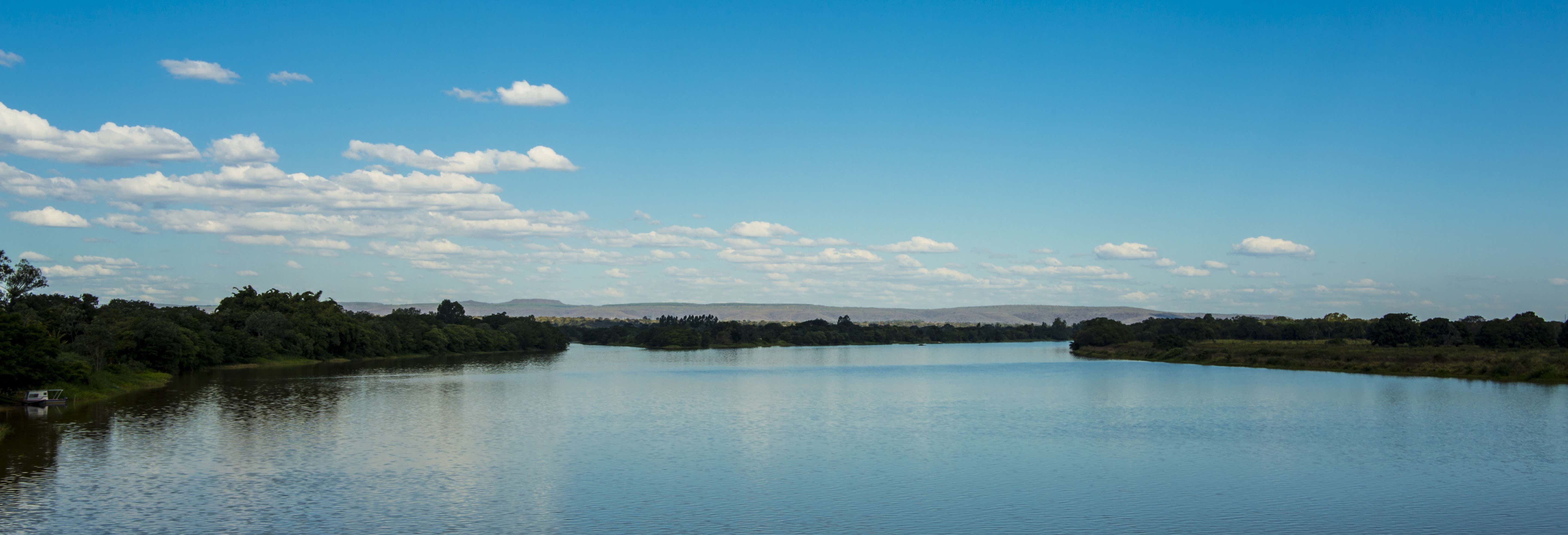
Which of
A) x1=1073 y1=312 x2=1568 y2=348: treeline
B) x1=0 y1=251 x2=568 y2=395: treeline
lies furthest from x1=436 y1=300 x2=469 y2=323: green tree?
x1=1073 y1=312 x2=1568 y2=348: treeline

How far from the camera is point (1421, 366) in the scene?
2581 inches

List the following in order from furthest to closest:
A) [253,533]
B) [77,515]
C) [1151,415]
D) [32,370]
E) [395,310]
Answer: [395,310], [1151,415], [32,370], [77,515], [253,533]

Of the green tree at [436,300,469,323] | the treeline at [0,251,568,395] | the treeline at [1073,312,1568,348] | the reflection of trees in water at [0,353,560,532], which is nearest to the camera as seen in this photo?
the reflection of trees in water at [0,353,560,532]

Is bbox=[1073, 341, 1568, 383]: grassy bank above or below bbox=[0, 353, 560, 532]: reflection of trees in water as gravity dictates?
above

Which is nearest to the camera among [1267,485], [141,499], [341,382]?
[141,499]

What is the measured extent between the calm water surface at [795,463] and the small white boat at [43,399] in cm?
106

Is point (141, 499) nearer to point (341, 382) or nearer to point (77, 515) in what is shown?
point (77, 515)

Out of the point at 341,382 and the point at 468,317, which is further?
the point at 468,317

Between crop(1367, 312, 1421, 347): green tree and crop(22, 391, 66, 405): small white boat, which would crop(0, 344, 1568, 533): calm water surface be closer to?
crop(22, 391, 66, 405): small white boat

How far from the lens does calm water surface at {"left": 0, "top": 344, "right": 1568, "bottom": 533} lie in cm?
1988

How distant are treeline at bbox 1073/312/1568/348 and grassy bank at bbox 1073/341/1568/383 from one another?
2.36 m

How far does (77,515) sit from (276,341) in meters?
75.3

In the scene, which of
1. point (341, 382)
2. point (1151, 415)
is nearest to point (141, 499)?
point (1151, 415)

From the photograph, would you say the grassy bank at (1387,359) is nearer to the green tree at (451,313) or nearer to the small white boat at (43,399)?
the small white boat at (43,399)
